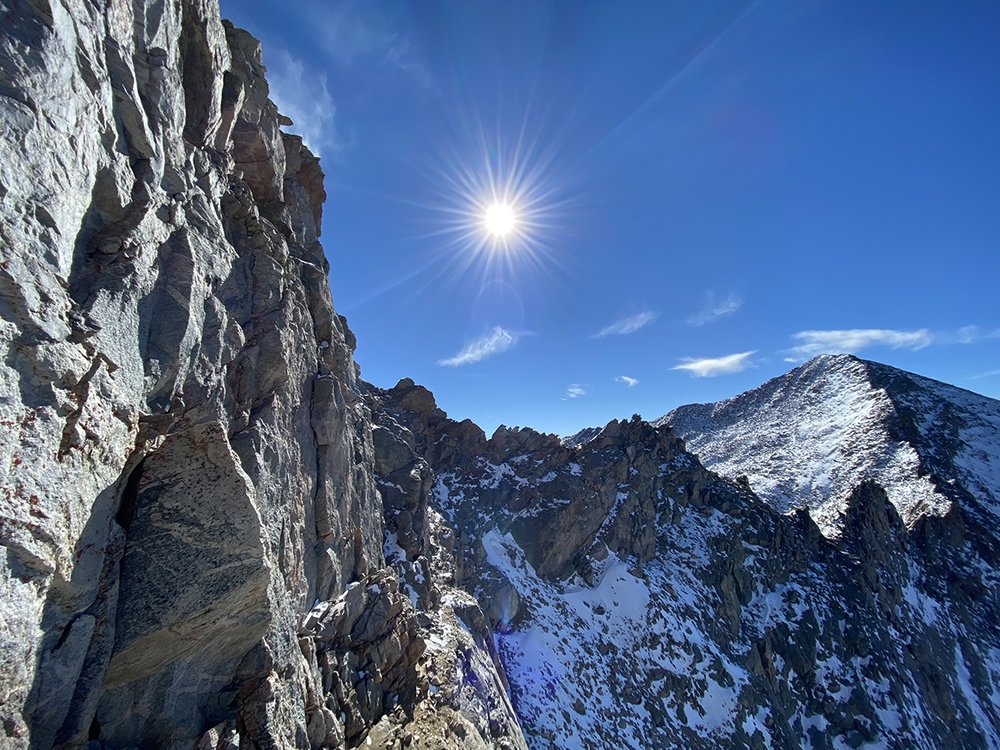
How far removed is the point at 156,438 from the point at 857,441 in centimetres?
12334

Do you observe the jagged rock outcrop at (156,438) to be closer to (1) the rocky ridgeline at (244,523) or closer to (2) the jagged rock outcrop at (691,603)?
(1) the rocky ridgeline at (244,523)

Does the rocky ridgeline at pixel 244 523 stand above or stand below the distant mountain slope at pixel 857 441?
below

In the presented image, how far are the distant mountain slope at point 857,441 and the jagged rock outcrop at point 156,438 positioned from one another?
76036 mm

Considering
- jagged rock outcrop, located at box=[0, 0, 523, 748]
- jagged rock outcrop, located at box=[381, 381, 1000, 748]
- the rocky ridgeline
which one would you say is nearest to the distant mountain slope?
jagged rock outcrop, located at box=[381, 381, 1000, 748]

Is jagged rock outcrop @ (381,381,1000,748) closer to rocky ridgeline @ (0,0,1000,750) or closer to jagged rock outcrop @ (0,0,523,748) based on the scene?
rocky ridgeline @ (0,0,1000,750)

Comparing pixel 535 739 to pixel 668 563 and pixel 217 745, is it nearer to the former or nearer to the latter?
pixel 217 745

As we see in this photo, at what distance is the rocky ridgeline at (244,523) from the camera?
769 cm

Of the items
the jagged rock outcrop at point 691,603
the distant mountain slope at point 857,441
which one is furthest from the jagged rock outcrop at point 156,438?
the distant mountain slope at point 857,441

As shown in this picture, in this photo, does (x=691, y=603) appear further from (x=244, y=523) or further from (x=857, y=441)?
(x=857, y=441)

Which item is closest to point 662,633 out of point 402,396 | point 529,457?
point 529,457

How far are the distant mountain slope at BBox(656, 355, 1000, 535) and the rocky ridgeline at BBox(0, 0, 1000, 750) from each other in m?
40.5

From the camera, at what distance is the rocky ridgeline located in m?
7.69

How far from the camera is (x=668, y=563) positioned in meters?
50.5

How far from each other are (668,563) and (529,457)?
18.7m
